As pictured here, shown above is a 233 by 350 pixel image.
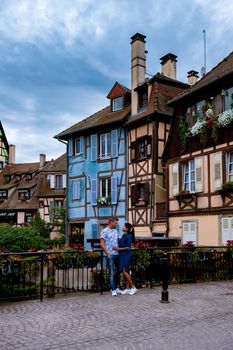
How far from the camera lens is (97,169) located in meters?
28.2

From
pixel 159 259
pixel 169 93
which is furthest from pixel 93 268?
pixel 169 93

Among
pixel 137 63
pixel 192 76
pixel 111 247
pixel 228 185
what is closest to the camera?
pixel 111 247

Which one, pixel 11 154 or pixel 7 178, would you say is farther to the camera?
pixel 11 154

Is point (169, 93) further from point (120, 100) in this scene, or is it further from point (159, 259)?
point (159, 259)

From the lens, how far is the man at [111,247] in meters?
10.2

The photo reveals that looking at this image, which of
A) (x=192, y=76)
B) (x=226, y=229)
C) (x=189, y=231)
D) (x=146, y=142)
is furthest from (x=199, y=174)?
(x=192, y=76)

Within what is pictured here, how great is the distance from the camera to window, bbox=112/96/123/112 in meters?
28.7

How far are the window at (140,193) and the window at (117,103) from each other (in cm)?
631

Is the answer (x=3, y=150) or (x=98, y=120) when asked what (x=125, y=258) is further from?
(x=3, y=150)

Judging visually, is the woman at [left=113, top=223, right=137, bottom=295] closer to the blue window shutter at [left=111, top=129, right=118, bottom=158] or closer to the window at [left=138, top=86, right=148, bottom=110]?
the window at [left=138, top=86, right=148, bottom=110]

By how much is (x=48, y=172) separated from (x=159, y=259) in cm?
3458

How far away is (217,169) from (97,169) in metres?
11.0

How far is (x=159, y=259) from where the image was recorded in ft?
37.6

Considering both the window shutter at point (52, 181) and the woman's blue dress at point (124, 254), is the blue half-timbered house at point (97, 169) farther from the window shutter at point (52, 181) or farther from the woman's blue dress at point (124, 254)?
the woman's blue dress at point (124, 254)
